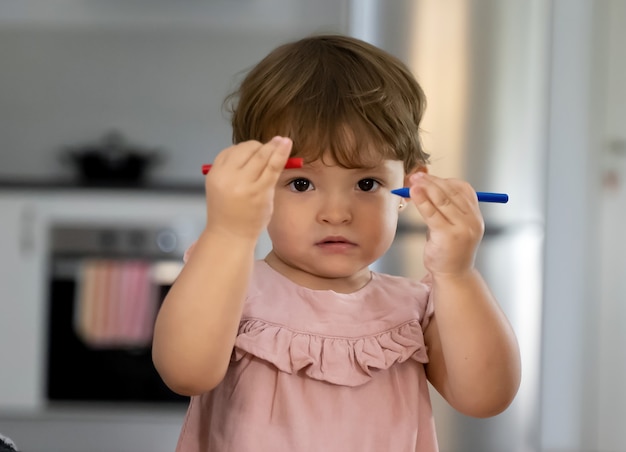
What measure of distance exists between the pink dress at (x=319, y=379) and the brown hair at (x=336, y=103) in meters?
0.16

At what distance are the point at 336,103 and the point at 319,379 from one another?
28 centimetres

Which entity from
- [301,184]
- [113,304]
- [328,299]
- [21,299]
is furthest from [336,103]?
[21,299]

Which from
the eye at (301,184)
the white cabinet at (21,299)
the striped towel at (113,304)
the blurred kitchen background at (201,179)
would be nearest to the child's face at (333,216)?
the eye at (301,184)

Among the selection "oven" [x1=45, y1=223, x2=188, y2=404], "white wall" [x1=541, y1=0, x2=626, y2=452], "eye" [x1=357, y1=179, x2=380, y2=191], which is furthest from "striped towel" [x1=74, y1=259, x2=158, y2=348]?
"eye" [x1=357, y1=179, x2=380, y2=191]

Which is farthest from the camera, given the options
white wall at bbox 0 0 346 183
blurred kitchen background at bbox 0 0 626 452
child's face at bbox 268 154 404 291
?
white wall at bbox 0 0 346 183

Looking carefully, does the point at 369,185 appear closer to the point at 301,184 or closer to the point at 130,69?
the point at 301,184

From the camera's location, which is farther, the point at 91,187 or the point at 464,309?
the point at 91,187

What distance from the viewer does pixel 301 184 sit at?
1.02m

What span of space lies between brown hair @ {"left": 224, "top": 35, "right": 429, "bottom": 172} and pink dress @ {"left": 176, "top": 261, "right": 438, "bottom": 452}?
6.3 inches

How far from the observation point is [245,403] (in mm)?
996

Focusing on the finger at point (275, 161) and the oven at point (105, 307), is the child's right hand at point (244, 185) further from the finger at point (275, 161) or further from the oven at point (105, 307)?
the oven at point (105, 307)

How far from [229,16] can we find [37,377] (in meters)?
1.70

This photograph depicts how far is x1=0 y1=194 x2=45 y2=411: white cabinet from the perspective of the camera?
318 centimetres

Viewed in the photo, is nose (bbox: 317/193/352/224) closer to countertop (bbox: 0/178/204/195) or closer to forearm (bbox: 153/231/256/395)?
forearm (bbox: 153/231/256/395)
